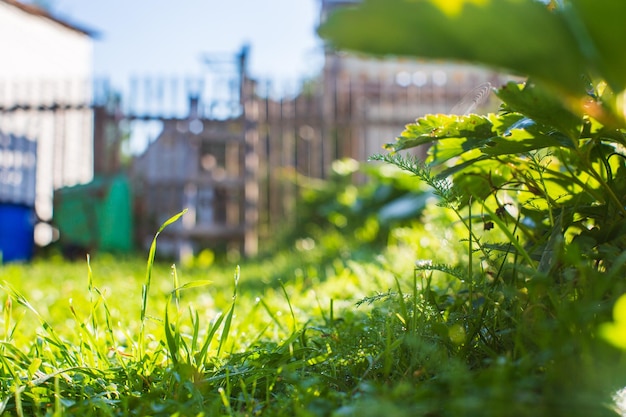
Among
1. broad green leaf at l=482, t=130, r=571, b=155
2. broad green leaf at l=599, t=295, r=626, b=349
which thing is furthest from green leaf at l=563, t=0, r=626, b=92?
broad green leaf at l=482, t=130, r=571, b=155

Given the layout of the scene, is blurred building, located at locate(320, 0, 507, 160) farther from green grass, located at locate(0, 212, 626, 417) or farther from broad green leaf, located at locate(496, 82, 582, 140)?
broad green leaf, located at locate(496, 82, 582, 140)

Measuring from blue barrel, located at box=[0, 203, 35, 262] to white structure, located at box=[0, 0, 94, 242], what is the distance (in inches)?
28.3

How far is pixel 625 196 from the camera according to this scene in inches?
42.0

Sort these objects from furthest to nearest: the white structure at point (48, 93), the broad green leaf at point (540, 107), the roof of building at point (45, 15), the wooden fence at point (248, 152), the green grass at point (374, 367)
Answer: the roof of building at point (45, 15)
the white structure at point (48, 93)
the wooden fence at point (248, 152)
the broad green leaf at point (540, 107)
the green grass at point (374, 367)

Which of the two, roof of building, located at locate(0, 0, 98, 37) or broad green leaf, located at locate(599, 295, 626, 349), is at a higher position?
roof of building, located at locate(0, 0, 98, 37)

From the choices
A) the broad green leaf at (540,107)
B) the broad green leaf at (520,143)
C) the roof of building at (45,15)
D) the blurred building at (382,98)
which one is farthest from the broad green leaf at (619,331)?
the roof of building at (45,15)

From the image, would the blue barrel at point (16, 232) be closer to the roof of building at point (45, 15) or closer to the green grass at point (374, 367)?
the roof of building at point (45, 15)

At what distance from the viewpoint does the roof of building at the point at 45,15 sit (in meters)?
10.6

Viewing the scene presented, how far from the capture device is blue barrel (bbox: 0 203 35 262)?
277 inches

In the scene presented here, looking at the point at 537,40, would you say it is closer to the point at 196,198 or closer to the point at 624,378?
the point at 624,378

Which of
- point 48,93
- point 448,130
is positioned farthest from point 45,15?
point 448,130

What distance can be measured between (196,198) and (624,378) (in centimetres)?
747

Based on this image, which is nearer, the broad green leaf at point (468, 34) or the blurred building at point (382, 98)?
the broad green leaf at point (468, 34)

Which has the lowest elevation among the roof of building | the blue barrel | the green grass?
the blue barrel
